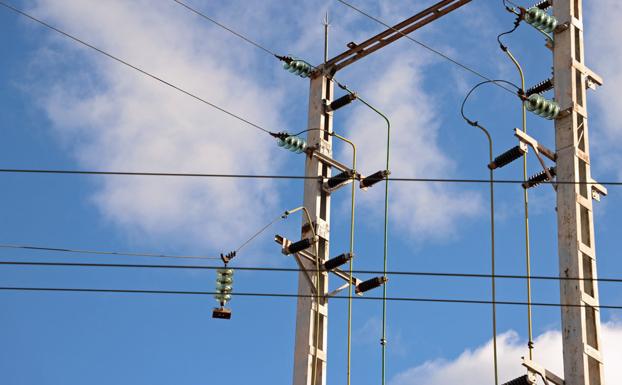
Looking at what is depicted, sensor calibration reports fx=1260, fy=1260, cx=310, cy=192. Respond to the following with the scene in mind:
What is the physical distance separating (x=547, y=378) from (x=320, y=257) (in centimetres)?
461

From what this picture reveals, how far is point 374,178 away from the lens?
19.3m

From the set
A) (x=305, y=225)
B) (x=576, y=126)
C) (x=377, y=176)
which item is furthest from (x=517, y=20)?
(x=305, y=225)

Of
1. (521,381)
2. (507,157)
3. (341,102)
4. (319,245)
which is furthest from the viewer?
(341,102)

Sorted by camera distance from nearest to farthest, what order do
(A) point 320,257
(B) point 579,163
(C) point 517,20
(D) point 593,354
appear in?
(D) point 593,354
(B) point 579,163
(C) point 517,20
(A) point 320,257

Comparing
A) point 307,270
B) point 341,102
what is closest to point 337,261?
point 307,270

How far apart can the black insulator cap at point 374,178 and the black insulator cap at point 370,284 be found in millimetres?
1596

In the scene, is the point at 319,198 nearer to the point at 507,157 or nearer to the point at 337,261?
the point at 337,261

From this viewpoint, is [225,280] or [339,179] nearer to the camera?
[225,280]

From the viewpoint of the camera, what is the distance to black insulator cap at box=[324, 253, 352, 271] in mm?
18500

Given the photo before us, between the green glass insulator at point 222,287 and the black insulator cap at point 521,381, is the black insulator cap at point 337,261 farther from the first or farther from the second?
the black insulator cap at point 521,381

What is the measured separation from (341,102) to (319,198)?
1742 millimetres

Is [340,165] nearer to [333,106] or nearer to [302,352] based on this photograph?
[333,106]

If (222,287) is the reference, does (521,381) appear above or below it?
below

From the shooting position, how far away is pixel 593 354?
15.3m
